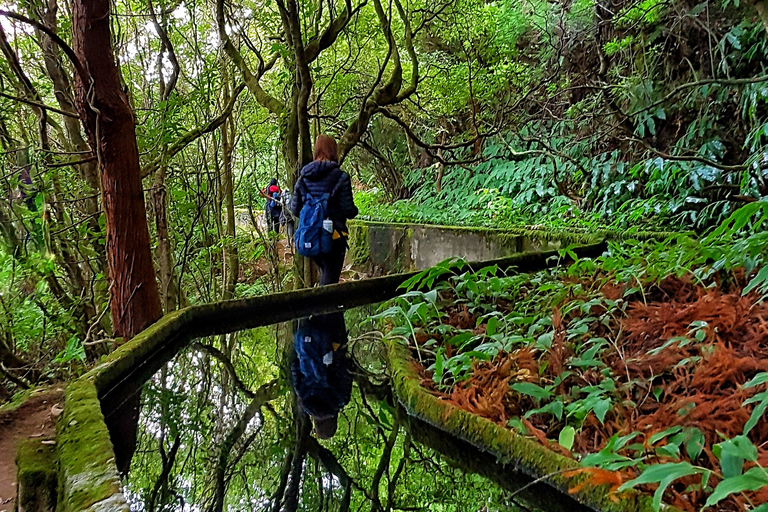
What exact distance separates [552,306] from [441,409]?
1.07 m

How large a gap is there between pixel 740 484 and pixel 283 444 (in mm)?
1233

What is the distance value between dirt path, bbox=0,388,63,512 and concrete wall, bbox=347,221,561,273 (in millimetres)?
3791

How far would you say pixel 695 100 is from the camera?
6.51m

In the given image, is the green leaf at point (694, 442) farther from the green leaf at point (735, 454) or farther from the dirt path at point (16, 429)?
the dirt path at point (16, 429)

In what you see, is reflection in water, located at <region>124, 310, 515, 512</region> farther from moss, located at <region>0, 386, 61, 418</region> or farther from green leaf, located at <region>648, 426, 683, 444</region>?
moss, located at <region>0, 386, 61, 418</region>

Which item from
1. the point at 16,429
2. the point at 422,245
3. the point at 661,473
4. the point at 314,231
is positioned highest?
the point at 314,231

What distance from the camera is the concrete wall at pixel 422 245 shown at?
234 inches

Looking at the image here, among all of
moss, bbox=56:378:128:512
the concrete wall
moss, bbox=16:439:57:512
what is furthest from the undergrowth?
the concrete wall

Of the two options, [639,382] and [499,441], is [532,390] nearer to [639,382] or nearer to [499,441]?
[499,441]

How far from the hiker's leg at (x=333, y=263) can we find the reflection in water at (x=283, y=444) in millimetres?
1984

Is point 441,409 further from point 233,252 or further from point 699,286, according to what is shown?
point 233,252

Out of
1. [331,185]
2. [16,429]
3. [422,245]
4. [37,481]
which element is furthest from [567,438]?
[422,245]

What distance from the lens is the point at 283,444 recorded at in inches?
64.5

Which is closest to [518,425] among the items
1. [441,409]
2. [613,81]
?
[441,409]
